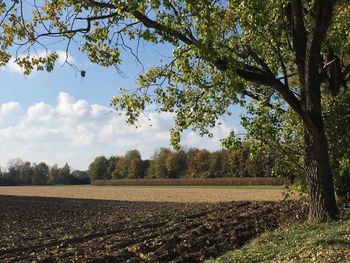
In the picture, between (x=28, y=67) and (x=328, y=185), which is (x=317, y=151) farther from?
(x=28, y=67)

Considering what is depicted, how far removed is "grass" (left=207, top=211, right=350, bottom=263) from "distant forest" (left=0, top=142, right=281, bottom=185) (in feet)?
249

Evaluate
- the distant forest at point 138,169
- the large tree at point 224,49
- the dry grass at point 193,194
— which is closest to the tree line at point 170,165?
the distant forest at point 138,169

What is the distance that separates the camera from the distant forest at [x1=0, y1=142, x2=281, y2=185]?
377 feet

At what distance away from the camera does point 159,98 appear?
16.3 m

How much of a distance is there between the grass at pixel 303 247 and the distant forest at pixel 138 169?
249ft

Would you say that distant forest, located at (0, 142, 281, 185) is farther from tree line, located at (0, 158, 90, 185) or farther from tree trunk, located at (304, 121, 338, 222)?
tree trunk, located at (304, 121, 338, 222)

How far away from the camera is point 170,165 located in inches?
5236

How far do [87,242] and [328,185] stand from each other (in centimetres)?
853

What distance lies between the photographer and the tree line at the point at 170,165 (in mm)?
111188

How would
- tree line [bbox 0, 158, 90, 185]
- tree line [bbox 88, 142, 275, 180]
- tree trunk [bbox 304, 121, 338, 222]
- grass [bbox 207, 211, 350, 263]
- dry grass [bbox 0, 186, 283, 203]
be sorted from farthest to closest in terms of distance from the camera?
tree line [bbox 0, 158, 90, 185]
tree line [bbox 88, 142, 275, 180]
dry grass [bbox 0, 186, 283, 203]
tree trunk [bbox 304, 121, 338, 222]
grass [bbox 207, 211, 350, 263]

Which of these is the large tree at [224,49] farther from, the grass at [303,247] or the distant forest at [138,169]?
the distant forest at [138,169]

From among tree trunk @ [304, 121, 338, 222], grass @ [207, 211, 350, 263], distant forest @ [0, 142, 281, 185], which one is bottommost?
grass @ [207, 211, 350, 263]

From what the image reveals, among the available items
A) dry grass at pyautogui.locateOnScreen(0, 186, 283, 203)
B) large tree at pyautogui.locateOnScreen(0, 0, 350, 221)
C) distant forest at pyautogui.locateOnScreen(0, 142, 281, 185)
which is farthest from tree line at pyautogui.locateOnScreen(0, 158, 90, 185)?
large tree at pyautogui.locateOnScreen(0, 0, 350, 221)

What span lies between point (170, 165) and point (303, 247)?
400ft
